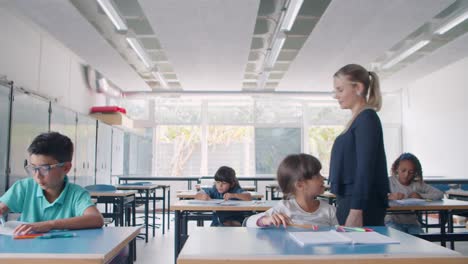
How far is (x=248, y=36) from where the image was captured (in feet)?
17.5

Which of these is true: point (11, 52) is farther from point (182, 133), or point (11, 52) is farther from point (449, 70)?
point (449, 70)

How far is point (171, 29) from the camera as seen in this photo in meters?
5.07

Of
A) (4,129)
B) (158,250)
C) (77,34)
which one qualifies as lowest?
(158,250)

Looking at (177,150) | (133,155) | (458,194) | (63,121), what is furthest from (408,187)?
(177,150)

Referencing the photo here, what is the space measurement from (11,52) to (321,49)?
426 centimetres

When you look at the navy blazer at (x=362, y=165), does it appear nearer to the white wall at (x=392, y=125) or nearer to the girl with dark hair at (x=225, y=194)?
the girl with dark hair at (x=225, y=194)

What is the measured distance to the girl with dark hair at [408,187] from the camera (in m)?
2.87

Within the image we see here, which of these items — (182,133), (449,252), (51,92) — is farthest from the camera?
(182,133)

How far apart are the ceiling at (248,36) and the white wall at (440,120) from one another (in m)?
0.34

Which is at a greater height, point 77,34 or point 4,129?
point 77,34

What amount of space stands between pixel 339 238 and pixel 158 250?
3.63 m

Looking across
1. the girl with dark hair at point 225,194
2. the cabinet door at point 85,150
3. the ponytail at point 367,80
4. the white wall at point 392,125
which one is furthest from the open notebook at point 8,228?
the white wall at point 392,125

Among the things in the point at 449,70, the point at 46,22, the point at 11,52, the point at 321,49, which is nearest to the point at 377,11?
the point at 321,49

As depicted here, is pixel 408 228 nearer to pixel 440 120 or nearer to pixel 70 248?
pixel 70 248
